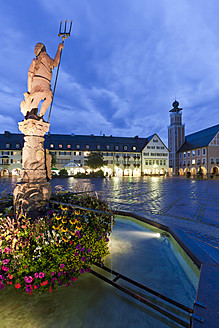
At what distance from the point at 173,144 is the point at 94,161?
102 ft

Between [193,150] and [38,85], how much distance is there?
50714 millimetres

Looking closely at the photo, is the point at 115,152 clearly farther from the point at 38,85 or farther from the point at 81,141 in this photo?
the point at 38,85

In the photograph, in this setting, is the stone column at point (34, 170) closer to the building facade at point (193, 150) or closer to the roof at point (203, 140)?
the building facade at point (193, 150)

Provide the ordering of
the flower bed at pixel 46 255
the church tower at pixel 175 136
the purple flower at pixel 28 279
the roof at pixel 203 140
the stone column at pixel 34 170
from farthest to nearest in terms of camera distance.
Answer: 1. the church tower at pixel 175 136
2. the roof at pixel 203 140
3. the stone column at pixel 34 170
4. the flower bed at pixel 46 255
5. the purple flower at pixel 28 279

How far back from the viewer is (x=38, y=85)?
5.15 meters

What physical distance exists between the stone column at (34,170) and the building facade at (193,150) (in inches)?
1487

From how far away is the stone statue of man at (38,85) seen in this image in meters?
5.10

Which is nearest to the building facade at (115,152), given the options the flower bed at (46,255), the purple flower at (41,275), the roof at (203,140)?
the roof at (203,140)

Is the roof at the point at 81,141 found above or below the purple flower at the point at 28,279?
above

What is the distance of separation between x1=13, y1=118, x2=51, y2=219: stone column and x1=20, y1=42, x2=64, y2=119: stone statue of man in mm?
420

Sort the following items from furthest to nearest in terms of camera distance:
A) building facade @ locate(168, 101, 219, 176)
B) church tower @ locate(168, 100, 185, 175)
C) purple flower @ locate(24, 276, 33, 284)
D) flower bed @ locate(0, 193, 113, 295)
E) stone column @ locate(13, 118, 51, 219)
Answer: church tower @ locate(168, 100, 185, 175), building facade @ locate(168, 101, 219, 176), stone column @ locate(13, 118, 51, 219), flower bed @ locate(0, 193, 113, 295), purple flower @ locate(24, 276, 33, 284)

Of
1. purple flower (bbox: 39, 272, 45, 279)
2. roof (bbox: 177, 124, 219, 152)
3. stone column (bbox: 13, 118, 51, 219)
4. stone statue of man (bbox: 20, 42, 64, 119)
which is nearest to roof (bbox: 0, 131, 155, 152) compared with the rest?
roof (bbox: 177, 124, 219, 152)

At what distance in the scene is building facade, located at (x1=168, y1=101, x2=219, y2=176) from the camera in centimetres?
4238

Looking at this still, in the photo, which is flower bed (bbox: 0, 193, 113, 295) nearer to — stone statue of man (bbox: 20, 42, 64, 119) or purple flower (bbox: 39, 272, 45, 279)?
purple flower (bbox: 39, 272, 45, 279)
